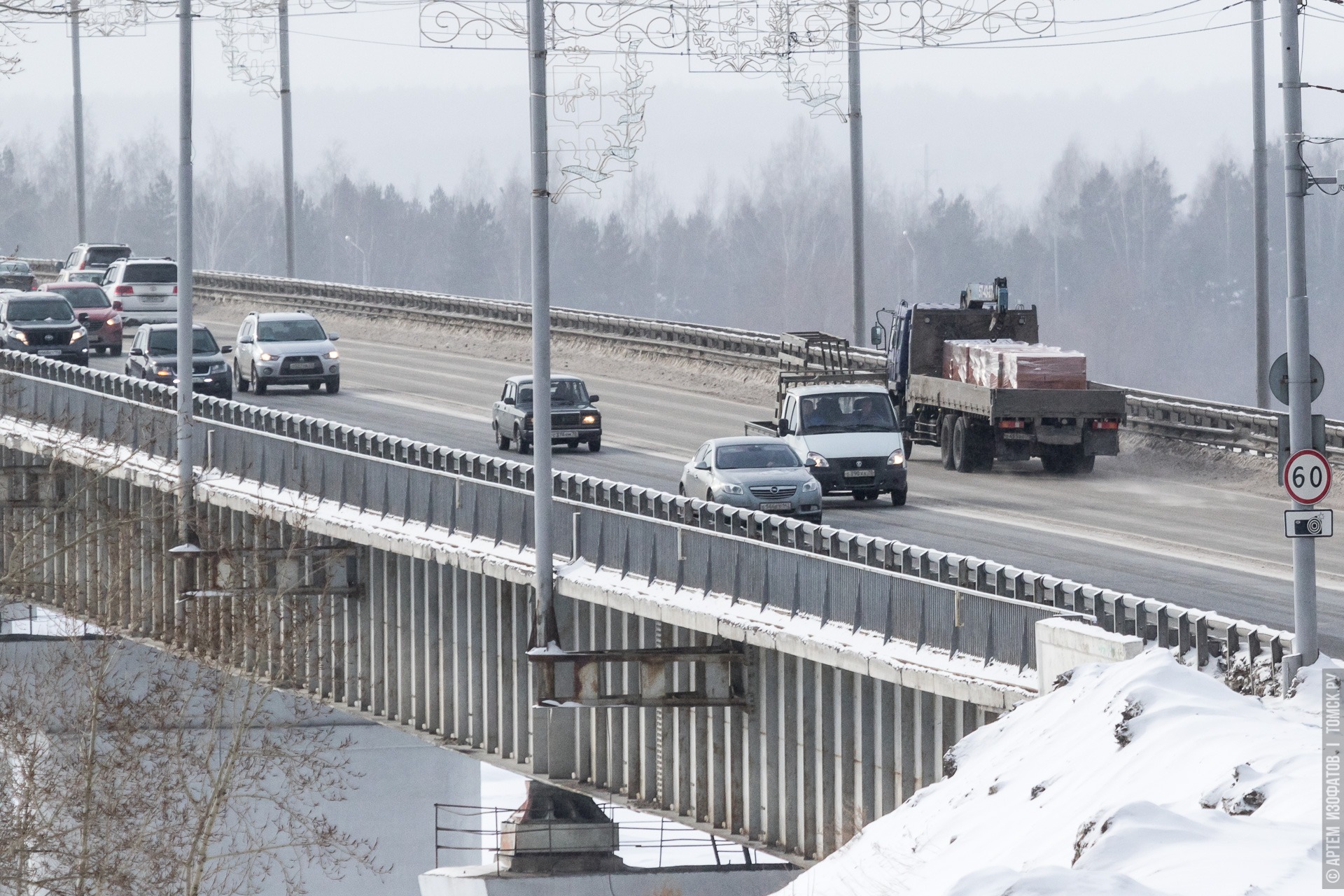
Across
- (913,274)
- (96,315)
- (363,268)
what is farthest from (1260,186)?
(363,268)

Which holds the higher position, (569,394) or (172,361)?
(172,361)

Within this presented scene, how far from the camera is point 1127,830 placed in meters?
13.0

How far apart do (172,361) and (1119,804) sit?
33.4m

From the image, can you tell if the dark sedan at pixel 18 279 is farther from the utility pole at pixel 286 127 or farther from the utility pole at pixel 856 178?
the utility pole at pixel 856 178

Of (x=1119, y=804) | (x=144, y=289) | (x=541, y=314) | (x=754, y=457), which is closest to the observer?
(x=1119, y=804)

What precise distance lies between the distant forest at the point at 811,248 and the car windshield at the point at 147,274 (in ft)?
170

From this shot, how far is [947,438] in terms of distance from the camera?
38156 millimetres

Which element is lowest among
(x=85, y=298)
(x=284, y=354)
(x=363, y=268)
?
(x=284, y=354)

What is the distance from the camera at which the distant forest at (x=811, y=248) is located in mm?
115000

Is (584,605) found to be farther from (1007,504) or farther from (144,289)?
(144,289)

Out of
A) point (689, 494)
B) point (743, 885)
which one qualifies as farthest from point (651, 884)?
point (689, 494)

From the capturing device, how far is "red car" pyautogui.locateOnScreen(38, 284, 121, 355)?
2138 inches

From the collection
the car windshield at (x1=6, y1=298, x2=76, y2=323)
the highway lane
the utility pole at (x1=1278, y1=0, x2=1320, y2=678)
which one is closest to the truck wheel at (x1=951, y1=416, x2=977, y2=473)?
the highway lane

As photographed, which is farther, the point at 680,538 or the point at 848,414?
the point at 848,414
